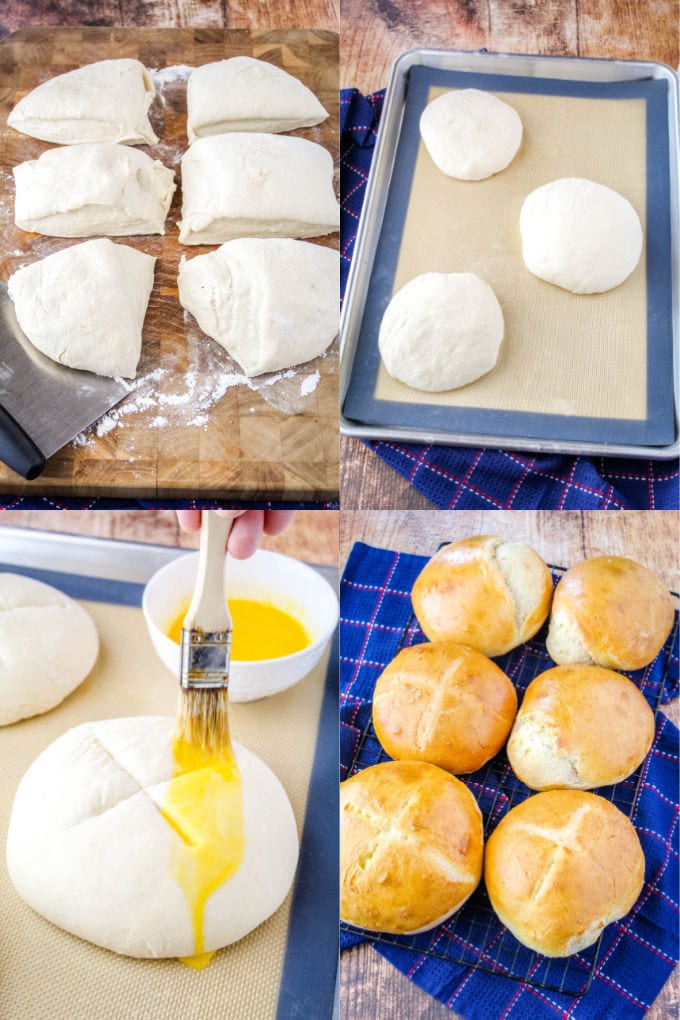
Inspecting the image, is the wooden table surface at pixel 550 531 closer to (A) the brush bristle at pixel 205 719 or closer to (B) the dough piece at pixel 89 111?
(A) the brush bristle at pixel 205 719

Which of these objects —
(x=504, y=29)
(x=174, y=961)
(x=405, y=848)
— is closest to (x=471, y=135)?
(x=504, y=29)

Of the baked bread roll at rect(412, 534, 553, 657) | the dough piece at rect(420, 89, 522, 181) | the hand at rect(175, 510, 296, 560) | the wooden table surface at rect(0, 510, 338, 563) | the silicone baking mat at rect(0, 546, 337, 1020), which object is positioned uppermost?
the dough piece at rect(420, 89, 522, 181)

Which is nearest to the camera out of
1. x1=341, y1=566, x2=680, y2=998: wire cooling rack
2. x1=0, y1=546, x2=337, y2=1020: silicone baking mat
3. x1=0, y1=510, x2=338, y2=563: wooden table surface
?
x1=0, y1=546, x2=337, y2=1020: silicone baking mat

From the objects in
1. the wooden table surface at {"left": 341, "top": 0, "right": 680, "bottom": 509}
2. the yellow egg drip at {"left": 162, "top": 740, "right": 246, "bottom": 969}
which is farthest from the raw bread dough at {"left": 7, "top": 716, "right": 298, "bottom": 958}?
the wooden table surface at {"left": 341, "top": 0, "right": 680, "bottom": 509}

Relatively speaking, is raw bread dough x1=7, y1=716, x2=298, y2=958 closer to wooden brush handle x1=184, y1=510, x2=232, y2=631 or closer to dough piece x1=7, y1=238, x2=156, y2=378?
wooden brush handle x1=184, y1=510, x2=232, y2=631

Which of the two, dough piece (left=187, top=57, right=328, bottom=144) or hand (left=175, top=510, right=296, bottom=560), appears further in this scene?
dough piece (left=187, top=57, right=328, bottom=144)

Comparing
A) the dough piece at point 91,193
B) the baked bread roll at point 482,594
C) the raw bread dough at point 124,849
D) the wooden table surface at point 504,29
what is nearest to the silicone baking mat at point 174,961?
the raw bread dough at point 124,849
